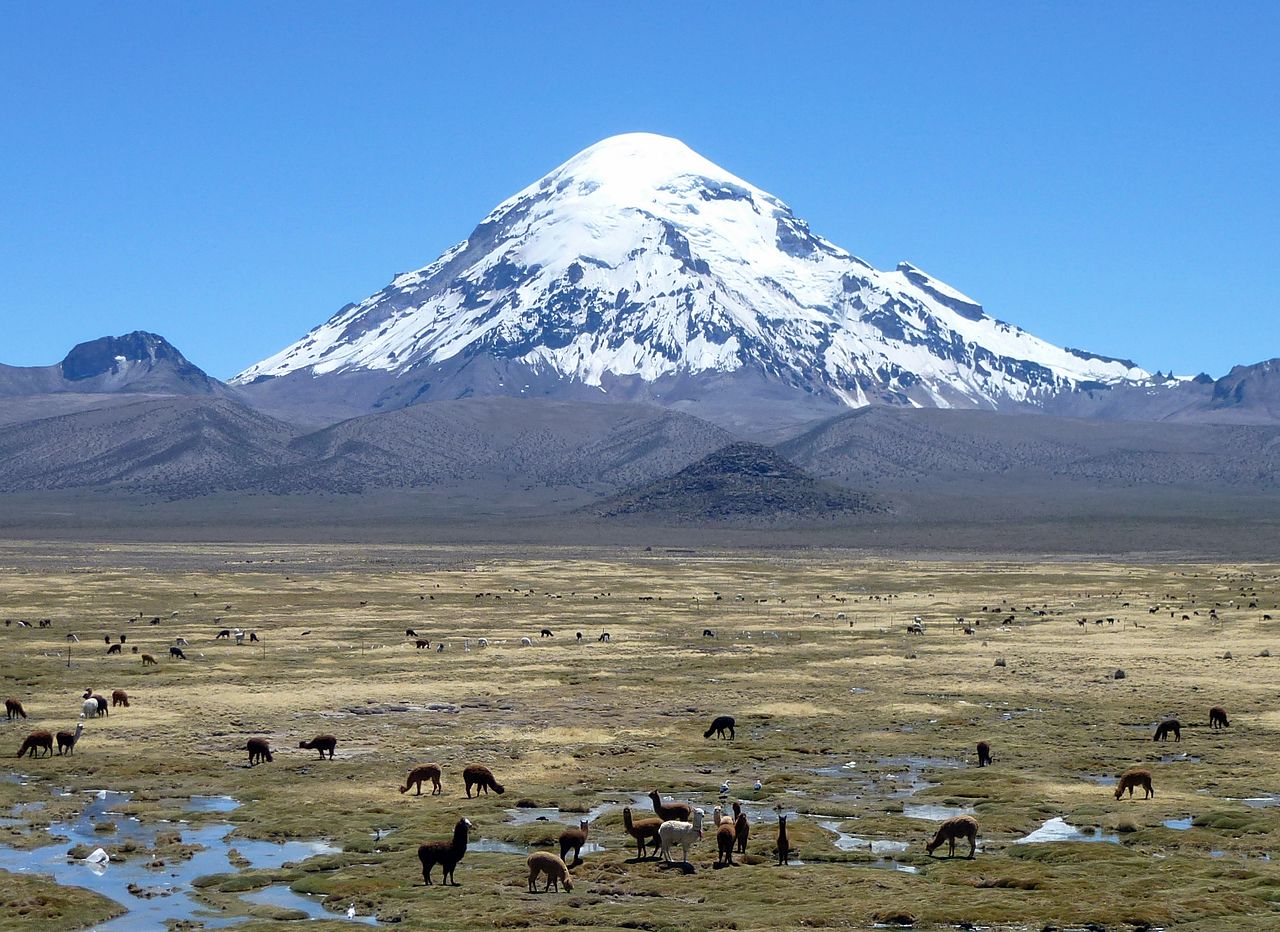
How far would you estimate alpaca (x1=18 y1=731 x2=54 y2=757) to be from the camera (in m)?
37.5

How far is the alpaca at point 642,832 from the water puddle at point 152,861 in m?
5.69

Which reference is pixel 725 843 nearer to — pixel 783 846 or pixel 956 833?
pixel 783 846

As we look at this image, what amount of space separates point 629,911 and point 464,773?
1015 cm

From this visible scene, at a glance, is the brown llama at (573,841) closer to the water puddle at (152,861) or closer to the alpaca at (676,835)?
the alpaca at (676,835)

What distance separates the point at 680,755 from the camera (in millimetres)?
38281

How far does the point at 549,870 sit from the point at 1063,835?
1084cm

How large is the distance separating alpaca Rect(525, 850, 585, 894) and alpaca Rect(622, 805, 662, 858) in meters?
2.37

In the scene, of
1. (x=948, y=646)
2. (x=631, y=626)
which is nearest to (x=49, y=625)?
(x=631, y=626)

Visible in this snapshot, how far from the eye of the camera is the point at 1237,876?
25.4 meters

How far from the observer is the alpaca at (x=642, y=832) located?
90.2 feet

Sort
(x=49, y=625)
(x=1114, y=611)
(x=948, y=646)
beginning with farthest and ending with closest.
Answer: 1. (x=1114, y=611)
2. (x=49, y=625)
3. (x=948, y=646)

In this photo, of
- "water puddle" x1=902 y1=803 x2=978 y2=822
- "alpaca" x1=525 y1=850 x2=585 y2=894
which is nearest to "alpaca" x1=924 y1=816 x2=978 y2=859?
"water puddle" x1=902 y1=803 x2=978 y2=822

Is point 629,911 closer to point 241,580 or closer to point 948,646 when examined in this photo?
point 948,646

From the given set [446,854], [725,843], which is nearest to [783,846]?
[725,843]
